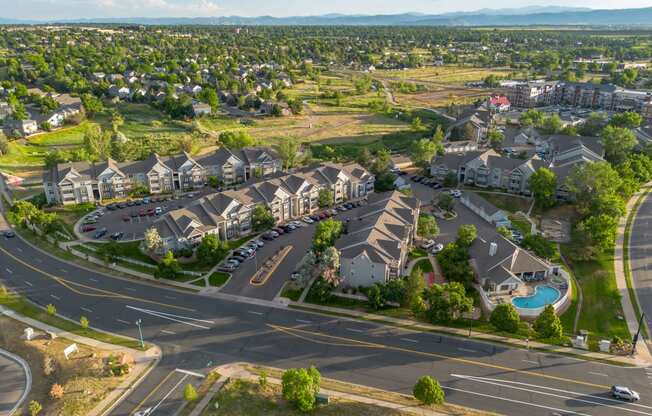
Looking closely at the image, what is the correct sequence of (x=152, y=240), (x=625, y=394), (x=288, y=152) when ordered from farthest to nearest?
1. (x=288, y=152)
2. (x=152, y=240)
3. (x=625, y=394)

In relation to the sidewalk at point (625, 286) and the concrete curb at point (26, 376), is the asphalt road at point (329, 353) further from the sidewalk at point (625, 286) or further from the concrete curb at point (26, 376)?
the concrete curb at point (26, 376)

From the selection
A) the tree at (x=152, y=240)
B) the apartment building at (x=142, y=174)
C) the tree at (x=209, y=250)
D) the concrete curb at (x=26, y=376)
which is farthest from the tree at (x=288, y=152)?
the concrete curb at (x=26, y=376)

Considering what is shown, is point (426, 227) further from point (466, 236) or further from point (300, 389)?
point (300, 389)

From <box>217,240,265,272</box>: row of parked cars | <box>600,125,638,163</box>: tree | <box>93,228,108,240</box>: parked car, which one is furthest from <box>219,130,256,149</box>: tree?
<box>600,125,638,163</box>: tree

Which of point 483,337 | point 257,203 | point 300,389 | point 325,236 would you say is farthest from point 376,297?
point 257,203

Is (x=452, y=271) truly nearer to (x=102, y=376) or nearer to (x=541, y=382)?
(x=541, y=382)

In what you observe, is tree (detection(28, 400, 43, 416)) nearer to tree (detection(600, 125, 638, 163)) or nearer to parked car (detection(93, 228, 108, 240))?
parked car (detection(93, 228, 108, 240))
